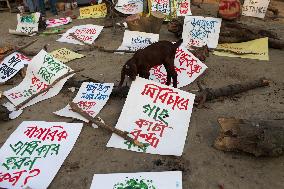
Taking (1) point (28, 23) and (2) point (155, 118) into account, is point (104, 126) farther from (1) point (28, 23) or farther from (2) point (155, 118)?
(1) point (28, 23)

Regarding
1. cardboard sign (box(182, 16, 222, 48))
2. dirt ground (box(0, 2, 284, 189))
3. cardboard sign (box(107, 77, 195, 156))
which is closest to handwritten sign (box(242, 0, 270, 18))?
cardboard sign (box(182, 16, 222, 48))

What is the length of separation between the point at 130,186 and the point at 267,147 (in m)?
1.50

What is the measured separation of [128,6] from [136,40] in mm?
2218

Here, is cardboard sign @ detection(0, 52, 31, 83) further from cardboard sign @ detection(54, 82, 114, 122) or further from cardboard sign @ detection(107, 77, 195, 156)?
cardboard sign @ detection(107, 77, 195, 156)

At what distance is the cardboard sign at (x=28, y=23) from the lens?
8.45m

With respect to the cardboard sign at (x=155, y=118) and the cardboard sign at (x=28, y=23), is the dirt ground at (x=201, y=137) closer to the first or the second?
the cardboard sign at (x=155, y=118)

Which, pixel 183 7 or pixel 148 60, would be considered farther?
pixel 183 7

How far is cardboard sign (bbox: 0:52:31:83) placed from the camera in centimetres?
603

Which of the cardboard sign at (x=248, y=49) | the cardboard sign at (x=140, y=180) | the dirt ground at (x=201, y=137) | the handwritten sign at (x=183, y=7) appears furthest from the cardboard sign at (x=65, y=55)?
the cardboard sign at (x=140, y=180)

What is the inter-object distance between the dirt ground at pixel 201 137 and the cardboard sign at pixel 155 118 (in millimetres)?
113

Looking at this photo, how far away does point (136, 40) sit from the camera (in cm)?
719

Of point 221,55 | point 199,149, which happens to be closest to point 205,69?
point 221,55

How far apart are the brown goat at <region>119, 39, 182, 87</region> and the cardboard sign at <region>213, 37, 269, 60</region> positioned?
220 centimetres

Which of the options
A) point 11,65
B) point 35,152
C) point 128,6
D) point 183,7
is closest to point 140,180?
point 35,152
